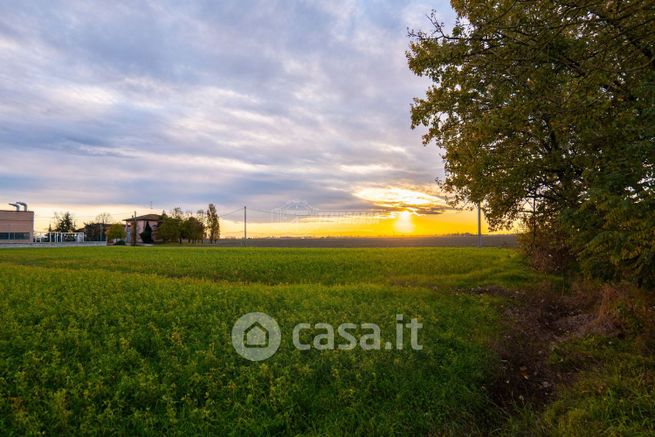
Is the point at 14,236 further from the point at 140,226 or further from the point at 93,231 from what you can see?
the point at 93,231

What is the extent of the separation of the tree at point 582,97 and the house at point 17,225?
110 meters

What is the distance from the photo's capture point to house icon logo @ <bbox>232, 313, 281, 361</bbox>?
884 cm

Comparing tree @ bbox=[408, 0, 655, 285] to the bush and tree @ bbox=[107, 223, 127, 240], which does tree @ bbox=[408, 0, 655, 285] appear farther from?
tree @ bbox=[107, 223, 127, 240]

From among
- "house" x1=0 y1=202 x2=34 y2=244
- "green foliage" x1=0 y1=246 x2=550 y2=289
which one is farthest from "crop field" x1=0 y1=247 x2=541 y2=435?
"house" x1=0 y1=202 x2=34 y2=244

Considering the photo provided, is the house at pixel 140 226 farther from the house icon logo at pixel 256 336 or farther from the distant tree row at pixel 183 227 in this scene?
the house icon logo at pixel 256 336

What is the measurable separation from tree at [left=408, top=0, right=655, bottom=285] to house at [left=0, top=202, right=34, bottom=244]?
11024 cm

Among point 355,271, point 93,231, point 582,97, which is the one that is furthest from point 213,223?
point 582,97

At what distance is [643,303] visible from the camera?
10164 mm

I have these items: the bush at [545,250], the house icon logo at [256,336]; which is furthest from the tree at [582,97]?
the house icon logo at [256,336]

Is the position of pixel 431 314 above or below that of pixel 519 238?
below

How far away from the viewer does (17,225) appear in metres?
90.3

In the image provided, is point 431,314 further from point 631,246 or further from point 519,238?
point 519,238

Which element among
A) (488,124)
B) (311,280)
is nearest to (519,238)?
(311,280)

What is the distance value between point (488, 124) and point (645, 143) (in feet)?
15.7
